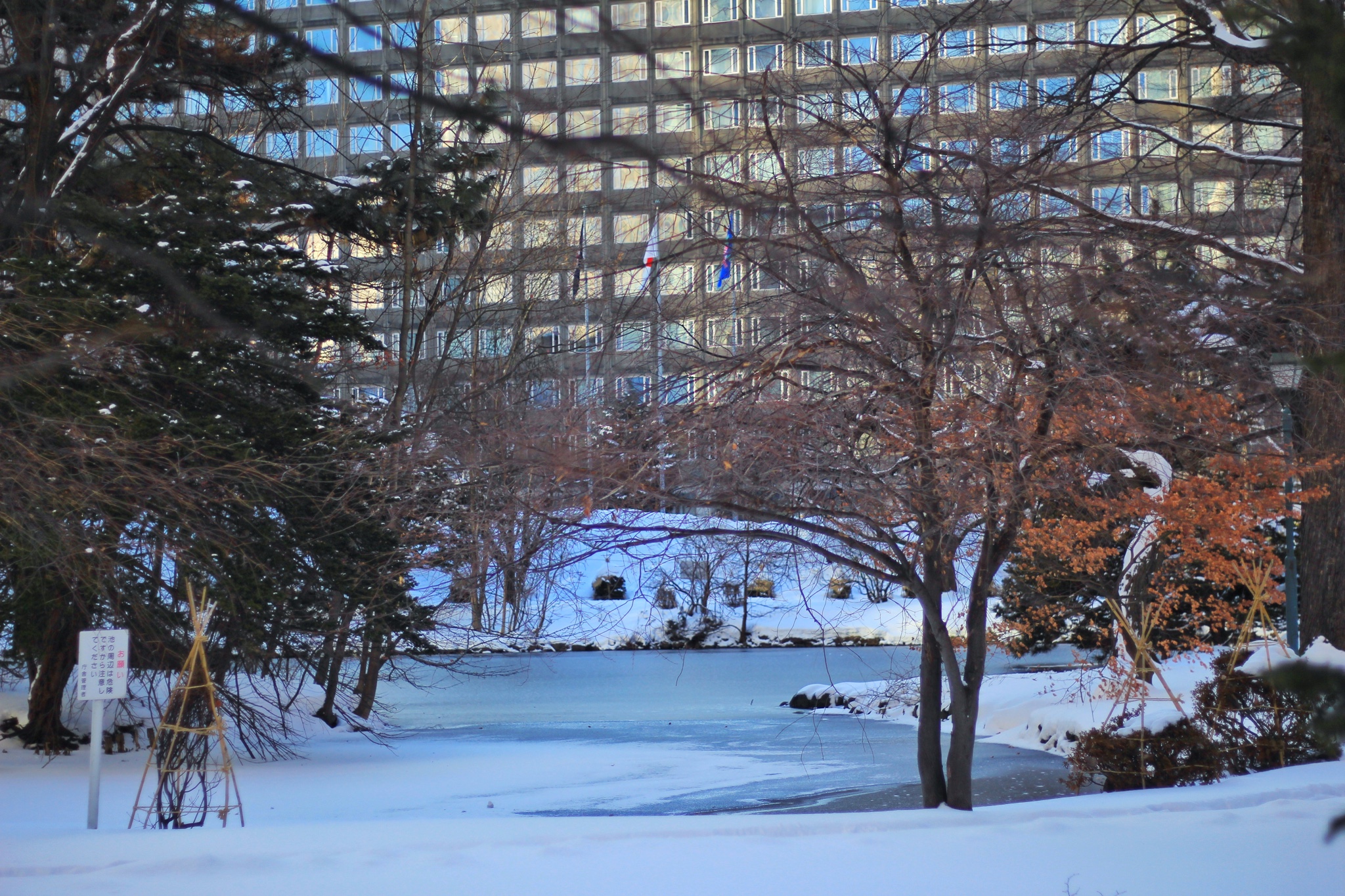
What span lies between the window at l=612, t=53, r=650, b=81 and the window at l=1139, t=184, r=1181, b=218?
5.61m

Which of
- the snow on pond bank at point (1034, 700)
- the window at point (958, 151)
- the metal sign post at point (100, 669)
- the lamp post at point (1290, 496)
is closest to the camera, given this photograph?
the window at point (958, 151)

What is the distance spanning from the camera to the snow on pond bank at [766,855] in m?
7.41

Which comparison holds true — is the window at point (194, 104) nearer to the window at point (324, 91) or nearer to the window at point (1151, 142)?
the window at point (324, 91)

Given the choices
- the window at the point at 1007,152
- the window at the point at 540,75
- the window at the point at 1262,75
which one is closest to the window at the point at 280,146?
the window at the point at 540,75

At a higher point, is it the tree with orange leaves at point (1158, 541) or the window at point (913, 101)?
the window at point (913, 101)

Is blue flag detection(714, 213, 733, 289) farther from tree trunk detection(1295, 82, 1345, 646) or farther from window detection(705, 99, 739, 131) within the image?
tree trunk detection(1295, 82, 1345, 646)

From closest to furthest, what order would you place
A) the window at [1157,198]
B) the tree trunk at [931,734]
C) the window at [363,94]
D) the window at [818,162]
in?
the window at [818,162] → the tree trunk at [931,734] → the window at [1157,198] → the window at [363,94]

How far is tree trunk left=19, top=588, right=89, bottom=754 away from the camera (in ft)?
56.5

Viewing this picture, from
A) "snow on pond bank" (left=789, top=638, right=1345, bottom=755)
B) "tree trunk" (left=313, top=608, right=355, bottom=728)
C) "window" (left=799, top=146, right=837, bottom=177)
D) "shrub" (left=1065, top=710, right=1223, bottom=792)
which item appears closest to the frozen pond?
"snow on pond bank" (left=789, top=638, right=1345, bottom=755)

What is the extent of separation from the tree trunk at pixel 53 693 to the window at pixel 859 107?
40.7 feet

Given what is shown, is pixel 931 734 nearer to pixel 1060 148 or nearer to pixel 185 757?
pixel 1060 148

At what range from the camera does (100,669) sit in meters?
11.1

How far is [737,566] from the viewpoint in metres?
11.6

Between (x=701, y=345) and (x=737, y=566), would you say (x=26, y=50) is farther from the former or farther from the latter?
(x=737, y=566)
